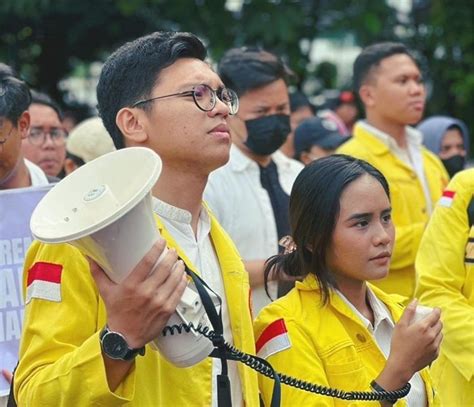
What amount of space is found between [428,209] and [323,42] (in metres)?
7.54

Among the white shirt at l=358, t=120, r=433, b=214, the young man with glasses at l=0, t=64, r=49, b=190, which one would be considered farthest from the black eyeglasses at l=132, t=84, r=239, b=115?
the white shirt at l=358, t=120, r=433, b=214

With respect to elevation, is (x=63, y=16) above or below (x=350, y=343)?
below

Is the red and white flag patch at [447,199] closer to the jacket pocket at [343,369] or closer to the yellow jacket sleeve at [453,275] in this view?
the yellow jacket sleeve at [453,275]

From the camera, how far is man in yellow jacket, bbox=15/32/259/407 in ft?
8.97

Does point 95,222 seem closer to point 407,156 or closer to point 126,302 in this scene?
point 126,302

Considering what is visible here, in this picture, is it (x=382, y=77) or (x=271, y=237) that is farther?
(x=382, y=77)

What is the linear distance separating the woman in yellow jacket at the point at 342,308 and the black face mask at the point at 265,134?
174cm

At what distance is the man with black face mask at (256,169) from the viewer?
5543 mm

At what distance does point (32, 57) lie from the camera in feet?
45.9

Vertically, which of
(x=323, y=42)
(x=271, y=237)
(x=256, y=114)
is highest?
(x=256, y=114)

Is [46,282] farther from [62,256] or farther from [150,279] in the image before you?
[150,279]

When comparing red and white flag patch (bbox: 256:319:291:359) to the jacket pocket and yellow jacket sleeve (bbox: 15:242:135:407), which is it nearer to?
the jacket pocket

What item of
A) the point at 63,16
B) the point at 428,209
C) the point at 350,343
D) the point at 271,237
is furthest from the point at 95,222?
the point at 63,16

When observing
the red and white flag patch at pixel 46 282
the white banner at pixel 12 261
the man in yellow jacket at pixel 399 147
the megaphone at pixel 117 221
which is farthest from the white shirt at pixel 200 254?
the man in yellow jacket at pixel 399 147
